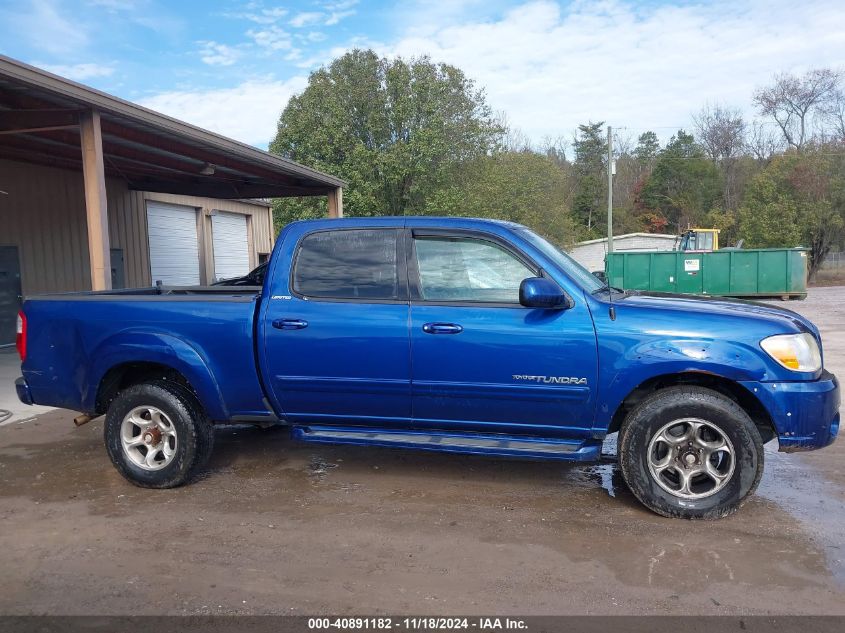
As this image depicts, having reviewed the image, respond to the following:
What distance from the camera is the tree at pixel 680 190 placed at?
5422 centimetres

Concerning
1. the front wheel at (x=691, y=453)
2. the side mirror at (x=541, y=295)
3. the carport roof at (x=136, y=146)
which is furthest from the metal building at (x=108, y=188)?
the front wheel at (x=691, y=453)

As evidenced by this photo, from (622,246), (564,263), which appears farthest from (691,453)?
(622,246)

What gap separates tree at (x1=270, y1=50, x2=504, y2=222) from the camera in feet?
78.8

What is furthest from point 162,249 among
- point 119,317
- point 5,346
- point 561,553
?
point 561,553

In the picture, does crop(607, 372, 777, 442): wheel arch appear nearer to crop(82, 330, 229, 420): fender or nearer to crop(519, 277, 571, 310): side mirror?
crop(519, 277, 571, 310): side mirror

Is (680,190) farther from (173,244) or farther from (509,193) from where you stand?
(173,244)

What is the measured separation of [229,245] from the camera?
21.3 meters

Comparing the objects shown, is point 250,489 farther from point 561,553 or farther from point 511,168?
point 511,168

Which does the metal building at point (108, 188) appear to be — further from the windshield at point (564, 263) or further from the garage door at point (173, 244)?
the windshield at point (564, 263)

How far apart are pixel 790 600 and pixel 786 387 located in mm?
1233

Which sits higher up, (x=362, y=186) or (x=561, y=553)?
(x=362, y=186)

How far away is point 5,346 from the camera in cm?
1223

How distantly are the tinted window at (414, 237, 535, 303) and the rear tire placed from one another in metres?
1.95

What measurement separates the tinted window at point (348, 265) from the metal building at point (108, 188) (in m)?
4.68
